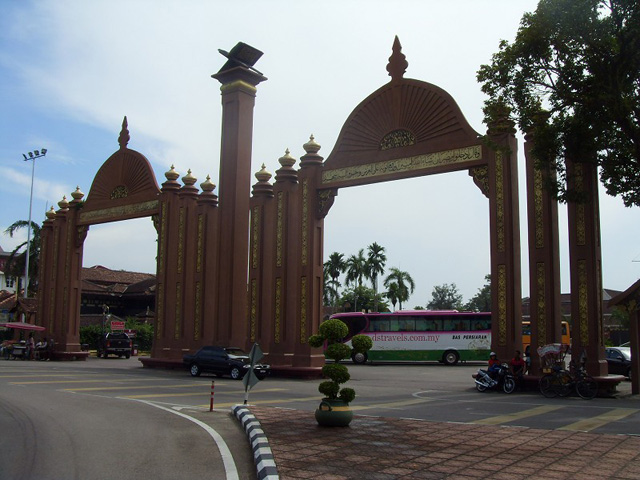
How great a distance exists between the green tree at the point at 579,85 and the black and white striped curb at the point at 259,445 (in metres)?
10.0

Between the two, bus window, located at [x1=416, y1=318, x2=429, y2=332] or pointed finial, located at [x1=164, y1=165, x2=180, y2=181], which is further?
bus window, located at [x1=416, y1=318, x2=429, y2=332]

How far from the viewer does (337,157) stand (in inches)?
927

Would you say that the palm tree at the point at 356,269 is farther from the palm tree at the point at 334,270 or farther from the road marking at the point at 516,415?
the road marking at the point at 516,415

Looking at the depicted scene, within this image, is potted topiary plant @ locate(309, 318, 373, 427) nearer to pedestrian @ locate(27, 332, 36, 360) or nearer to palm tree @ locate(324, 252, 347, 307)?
pedestrian @ locate(27, 332, 36, 360)

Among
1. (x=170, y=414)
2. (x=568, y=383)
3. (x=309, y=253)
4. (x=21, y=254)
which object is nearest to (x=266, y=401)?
(x=170, y=414)

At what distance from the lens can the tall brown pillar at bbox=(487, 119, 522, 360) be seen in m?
18.4

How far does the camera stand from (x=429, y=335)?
36.2 meters

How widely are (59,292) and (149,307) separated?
19.3 m

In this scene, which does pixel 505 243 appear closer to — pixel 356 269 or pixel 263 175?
pixel 263 175

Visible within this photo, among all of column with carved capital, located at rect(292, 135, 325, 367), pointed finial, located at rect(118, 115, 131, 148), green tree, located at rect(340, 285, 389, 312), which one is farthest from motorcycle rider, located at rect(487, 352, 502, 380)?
green tree, located at rect(340, 285, 389, 312)

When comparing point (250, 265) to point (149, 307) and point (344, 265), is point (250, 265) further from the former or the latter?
point (344, 265)

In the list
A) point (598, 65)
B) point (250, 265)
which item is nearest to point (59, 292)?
point (250, 265)

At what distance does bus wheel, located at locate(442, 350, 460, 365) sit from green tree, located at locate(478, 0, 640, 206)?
2062 cm

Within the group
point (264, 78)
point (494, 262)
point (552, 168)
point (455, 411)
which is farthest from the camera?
point (264, 78)
